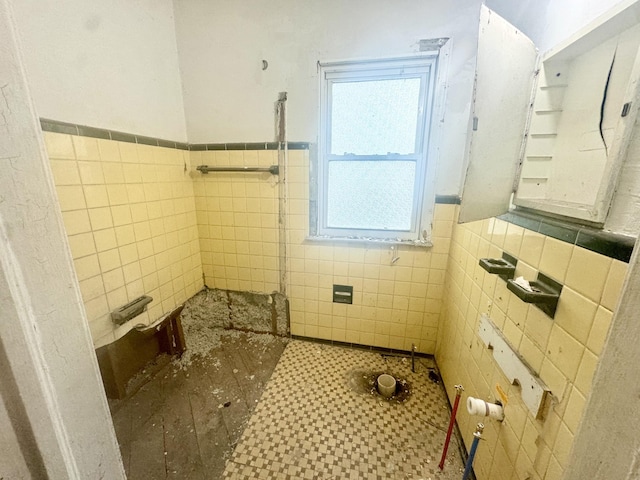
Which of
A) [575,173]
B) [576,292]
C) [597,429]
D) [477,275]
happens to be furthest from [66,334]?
[477,275]

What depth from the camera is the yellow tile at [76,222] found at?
3.94 ft

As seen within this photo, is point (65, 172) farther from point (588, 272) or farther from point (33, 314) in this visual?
point (588, 272)

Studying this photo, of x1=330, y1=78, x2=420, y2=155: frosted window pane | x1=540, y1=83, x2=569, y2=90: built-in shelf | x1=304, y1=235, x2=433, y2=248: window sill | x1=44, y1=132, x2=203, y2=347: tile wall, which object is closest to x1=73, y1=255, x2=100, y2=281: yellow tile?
x1=44, y1=132, x2=203, y2=347: tile wall

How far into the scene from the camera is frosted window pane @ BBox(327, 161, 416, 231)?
1.73 m

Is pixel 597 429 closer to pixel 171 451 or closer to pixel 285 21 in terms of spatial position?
pixel 171 451

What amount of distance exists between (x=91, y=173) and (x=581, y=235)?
2.02 meters

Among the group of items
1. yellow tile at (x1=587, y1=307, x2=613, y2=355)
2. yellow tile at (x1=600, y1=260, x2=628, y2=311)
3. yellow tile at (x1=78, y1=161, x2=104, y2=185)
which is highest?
yellow tile at (x1=78, y1=161, x2=104, y2=185)

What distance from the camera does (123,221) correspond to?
1.49 m

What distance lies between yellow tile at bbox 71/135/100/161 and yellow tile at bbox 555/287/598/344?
2.05 metres

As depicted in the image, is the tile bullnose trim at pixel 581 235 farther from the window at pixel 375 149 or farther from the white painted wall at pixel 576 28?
the window at pixel 375 149

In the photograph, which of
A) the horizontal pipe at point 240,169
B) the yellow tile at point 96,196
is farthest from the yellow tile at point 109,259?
the horizontal pipe at point 240,169

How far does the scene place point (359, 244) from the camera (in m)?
1.83

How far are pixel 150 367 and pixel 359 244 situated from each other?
67.5 inches

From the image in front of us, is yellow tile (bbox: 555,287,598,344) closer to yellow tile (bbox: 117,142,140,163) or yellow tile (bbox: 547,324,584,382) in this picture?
yellow tile (bbox: 547,324,584,382)
